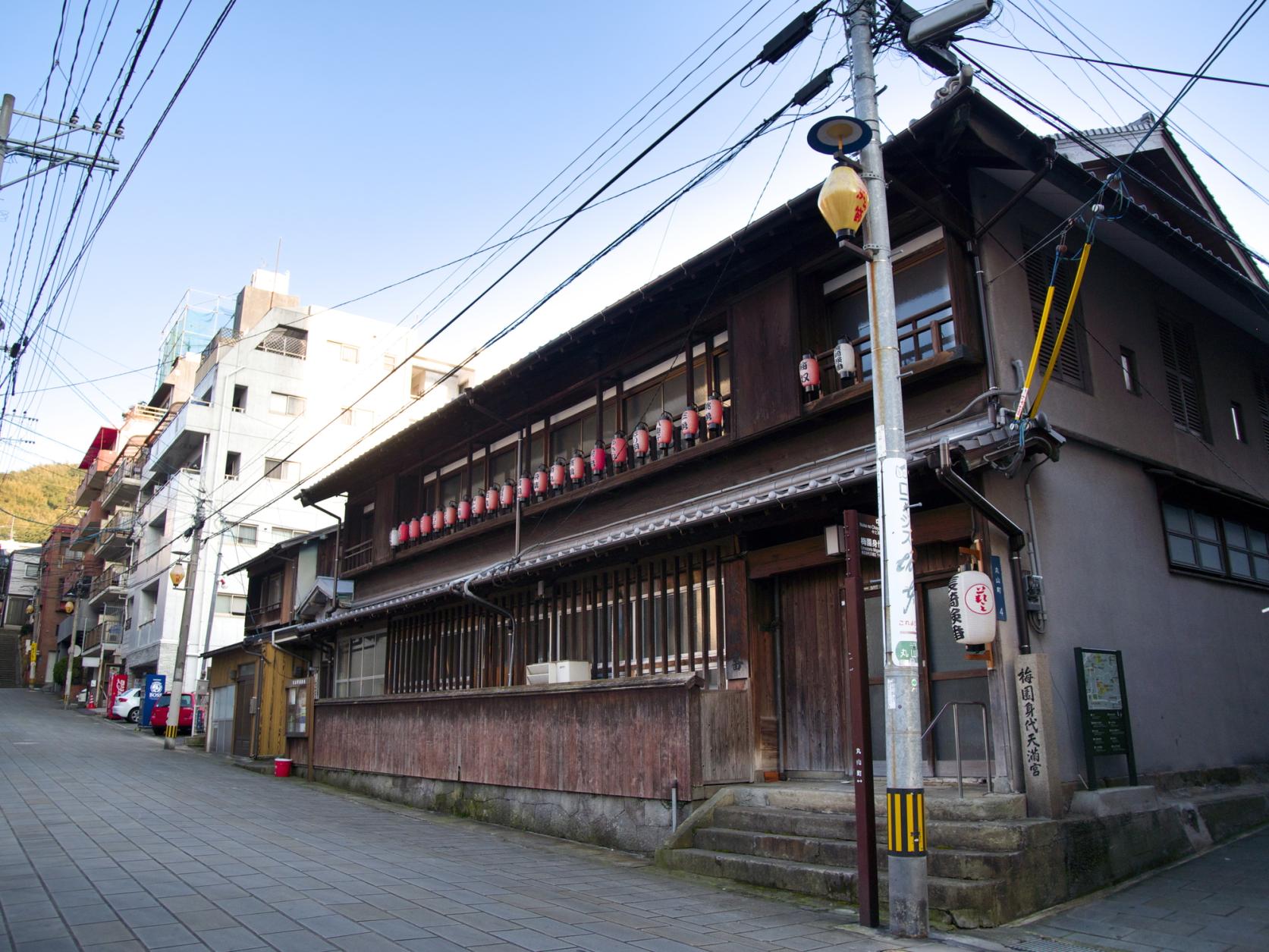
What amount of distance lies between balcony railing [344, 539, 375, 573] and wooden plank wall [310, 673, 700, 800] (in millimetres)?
5545

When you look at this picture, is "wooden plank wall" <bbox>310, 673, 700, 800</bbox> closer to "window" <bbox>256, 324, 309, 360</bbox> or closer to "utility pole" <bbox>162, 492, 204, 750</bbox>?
"utility pole" <bbox>162, 492, 204, 750</bbox>

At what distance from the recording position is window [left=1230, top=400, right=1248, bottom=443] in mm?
15117

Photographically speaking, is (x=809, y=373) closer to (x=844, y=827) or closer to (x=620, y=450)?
(x=620, y=450)

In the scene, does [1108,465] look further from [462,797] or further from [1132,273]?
[462,797]

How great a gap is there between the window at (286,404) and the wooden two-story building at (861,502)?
30.9 m

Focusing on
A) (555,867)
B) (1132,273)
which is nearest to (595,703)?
(555,867)

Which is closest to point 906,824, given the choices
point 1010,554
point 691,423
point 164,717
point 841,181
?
point 1010,554

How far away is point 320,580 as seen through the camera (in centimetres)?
2439

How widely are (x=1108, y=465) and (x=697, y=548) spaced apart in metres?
5.53

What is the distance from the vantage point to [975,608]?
30.2 ft

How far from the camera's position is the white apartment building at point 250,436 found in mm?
42000

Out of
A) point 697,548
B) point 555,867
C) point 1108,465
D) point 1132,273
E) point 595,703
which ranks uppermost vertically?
point 1132,273

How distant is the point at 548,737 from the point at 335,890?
4.96m

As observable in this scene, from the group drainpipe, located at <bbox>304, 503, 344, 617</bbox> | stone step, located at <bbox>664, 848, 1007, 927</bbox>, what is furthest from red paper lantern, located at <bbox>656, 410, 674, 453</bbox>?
drainpipe, located at <bbox>304, 503, 344, 617</bbox>
